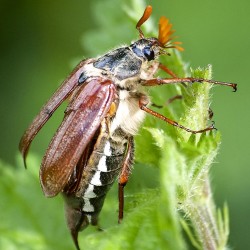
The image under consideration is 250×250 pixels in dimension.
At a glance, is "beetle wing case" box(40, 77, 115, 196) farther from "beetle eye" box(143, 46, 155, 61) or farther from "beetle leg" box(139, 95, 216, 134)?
"beetle eye" box(143, 46, 155, 61)

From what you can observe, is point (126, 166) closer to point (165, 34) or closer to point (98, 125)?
point (98, 125)

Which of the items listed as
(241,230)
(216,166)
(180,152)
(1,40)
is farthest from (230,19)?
(180,152)

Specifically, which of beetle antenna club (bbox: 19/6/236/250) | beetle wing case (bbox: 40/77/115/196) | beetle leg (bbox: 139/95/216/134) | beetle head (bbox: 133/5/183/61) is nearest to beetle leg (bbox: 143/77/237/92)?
beetle antenna club (bbox: 19/6/236/250)

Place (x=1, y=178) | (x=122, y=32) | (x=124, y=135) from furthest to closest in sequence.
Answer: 1. (x=122, y=32)
2. (x=1, y=178)
3. (x=124, y=135)

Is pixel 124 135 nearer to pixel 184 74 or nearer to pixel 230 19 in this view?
pixel 184 74

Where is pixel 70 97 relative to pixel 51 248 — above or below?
above

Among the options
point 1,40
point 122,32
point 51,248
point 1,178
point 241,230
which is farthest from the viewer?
point 1,40

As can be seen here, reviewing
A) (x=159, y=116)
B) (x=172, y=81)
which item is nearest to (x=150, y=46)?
(x=172, y=81)
